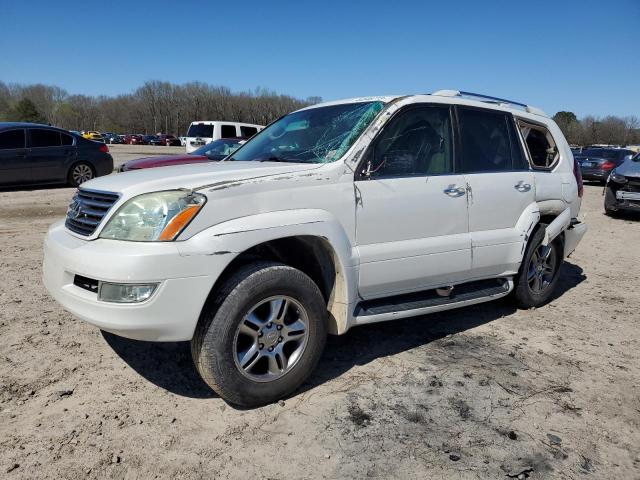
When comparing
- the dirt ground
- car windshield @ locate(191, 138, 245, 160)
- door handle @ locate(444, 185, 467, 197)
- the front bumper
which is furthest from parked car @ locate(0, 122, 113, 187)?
door handle @ locate(444, 185, 467, 197)

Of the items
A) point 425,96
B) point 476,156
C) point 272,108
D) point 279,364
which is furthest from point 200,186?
point 272,108

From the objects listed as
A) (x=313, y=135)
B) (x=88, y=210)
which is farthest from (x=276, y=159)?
(x=88, y=210)

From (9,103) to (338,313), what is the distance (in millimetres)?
114253

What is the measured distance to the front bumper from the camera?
8.41ft

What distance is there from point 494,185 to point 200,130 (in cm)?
1641

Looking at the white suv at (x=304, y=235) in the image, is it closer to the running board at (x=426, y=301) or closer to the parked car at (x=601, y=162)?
the running board at (x=426, y=301)

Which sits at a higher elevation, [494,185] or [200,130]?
[200,130]

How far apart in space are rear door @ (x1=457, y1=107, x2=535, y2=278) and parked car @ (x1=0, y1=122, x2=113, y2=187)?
33.7 feet

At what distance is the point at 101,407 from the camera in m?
2.94

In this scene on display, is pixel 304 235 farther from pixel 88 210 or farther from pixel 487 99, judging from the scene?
pixel 487 99

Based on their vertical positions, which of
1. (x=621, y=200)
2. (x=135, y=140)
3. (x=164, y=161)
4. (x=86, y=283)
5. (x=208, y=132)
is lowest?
(x=86, y=283)

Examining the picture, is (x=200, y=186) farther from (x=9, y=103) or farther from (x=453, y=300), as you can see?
(x=9, y=103)

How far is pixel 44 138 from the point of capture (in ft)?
36.9

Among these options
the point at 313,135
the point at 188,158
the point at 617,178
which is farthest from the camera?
the point at 617,178
